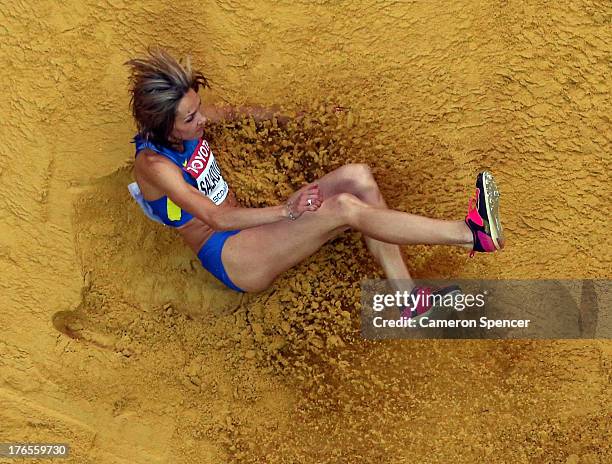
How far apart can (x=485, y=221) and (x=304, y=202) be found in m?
0.83

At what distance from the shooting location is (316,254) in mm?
4375

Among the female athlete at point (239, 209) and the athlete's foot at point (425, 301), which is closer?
the female athlete at point (239, 209)

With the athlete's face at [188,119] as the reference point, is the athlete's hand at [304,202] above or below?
below

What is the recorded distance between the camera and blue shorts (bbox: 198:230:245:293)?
4062 mm

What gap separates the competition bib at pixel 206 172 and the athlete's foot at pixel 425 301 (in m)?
1.15

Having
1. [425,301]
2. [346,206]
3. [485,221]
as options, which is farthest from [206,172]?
[485,221]

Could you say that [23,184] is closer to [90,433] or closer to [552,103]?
[90,433]

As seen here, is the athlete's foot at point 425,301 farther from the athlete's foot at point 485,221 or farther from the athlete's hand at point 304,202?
the athlete's hand at point 304,202

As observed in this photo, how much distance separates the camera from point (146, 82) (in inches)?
137

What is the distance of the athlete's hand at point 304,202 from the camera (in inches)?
139

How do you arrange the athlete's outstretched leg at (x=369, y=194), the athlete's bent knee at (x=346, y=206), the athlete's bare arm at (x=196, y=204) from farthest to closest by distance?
the athlete's outstretched leg at (x=369, y=194), the athlete's bent knee at (x=346, y=206), the athlete's bare arm at (x=196, y=204)

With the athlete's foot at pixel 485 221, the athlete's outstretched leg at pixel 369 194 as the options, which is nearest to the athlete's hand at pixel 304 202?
the athlete's outstretched leg at pixel 369 194

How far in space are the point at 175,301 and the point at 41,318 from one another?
0.76 meters

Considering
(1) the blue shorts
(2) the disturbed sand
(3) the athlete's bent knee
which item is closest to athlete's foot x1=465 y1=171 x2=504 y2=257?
(3) the athlete's bent knee
